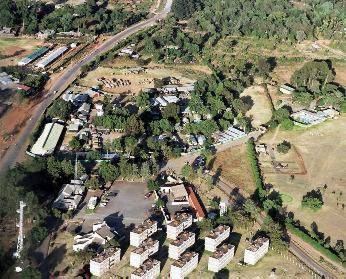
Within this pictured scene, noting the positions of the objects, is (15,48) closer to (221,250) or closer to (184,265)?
(221,250)

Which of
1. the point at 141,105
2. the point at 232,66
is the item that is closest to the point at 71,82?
the point at 141,105

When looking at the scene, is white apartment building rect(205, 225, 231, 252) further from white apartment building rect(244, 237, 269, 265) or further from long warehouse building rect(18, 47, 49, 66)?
long warehouse building rect(18, 47, 49, 66)

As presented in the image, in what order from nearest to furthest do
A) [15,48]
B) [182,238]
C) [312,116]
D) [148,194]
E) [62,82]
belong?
[182,238], [148,194], [312,116], [62,82], [15,48]

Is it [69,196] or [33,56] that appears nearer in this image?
[69,196]

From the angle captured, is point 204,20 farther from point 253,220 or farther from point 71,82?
point 253,220

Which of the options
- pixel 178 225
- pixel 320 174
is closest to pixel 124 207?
pixel 178 225

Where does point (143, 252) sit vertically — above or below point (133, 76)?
above

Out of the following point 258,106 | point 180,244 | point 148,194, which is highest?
point 180,244

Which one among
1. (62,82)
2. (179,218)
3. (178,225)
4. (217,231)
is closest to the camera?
(217,231)

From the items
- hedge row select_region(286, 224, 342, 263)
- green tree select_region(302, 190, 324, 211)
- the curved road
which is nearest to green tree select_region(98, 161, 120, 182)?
the curved road
